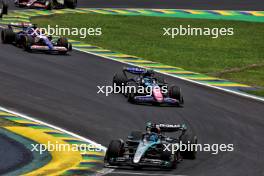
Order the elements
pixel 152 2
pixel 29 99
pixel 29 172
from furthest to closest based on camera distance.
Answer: pixel 152 2
pixel 29 99
pixel 29 172

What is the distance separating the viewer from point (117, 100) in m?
32.1

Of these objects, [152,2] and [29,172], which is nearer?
[29,172]

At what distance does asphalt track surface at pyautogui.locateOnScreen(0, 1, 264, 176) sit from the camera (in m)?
24.8

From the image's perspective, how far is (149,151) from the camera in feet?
78.2

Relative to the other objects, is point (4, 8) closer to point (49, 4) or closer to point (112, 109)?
point (49, 4)

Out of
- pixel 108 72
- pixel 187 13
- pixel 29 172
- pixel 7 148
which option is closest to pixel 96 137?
pixel 7 148

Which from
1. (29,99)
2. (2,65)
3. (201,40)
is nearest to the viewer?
(29,99)

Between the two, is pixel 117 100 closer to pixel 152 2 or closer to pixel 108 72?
pixel 108 72

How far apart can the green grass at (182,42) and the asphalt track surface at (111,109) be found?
4.03 meters

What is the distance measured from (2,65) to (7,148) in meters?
12.5

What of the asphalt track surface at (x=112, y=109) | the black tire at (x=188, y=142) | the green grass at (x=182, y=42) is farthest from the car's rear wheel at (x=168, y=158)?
the green grass at (x=182, y=42)

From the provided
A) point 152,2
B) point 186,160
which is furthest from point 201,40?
point 186,160

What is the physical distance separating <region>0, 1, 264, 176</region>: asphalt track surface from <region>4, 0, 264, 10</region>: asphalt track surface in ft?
62.3

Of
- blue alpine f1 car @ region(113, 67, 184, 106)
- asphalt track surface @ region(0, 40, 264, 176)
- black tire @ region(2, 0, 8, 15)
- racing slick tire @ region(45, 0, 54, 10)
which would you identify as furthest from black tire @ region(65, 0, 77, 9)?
blue alpine f1 car @ region(113, 67, 184, 106)
